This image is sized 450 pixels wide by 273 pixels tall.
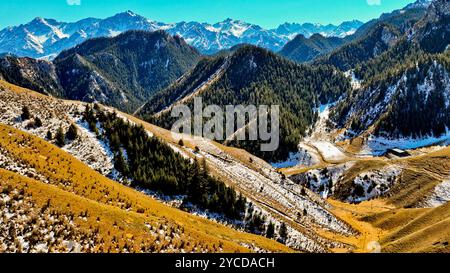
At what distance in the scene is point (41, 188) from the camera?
141ft

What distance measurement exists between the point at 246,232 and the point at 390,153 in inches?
5587

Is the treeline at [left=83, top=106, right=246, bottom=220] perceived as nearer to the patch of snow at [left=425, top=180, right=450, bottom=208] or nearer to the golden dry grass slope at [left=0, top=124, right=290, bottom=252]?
the golden dry grass slope at [left=0, top=124, right=290, bottom=252]

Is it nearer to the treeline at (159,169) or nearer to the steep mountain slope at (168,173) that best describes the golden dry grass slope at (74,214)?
the steep mountain slope at (168,173)

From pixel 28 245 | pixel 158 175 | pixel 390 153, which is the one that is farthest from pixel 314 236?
pixel 390 153

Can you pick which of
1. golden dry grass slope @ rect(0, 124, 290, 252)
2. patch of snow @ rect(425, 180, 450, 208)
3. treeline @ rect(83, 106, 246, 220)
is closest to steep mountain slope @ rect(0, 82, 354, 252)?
treeline @ rect(83, 106, 246, 220)

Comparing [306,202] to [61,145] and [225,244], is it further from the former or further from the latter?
[61,145]

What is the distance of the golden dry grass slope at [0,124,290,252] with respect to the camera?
36.7 meters

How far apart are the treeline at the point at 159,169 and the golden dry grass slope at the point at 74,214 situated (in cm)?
1400

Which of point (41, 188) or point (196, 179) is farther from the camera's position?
point (196, 179)

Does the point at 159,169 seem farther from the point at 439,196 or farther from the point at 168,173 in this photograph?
the point at 439,196

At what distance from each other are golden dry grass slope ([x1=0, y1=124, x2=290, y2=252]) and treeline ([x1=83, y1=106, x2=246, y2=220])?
14002mm

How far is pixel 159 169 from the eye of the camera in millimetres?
80188

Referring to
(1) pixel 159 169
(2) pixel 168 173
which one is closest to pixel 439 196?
(2) pixel 168 173

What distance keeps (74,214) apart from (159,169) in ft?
130
